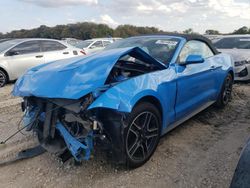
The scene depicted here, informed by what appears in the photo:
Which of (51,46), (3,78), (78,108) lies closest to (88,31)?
(51,46)

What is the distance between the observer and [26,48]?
9.94m

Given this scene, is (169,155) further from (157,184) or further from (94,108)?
(94,108)

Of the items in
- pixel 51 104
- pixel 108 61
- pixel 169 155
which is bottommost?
pixel 169 155

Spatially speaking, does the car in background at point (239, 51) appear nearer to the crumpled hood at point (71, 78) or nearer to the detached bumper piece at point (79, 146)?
the crumpled hood at point (71, 78)

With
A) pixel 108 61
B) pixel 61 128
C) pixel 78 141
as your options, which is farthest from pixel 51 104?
pixel 108 61

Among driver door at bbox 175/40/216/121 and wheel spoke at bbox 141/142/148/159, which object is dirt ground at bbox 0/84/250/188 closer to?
wheel spoke at bbox 141/142/148/159

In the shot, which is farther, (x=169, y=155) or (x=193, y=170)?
(x=169, y=155)

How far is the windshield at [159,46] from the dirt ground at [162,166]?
1186mm

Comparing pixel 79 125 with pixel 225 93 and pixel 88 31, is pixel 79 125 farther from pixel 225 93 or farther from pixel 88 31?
pixel 88 31

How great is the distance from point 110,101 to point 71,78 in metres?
0.51

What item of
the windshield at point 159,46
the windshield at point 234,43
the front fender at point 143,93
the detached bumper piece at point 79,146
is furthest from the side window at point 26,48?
the detached bumper piece at point 79,146

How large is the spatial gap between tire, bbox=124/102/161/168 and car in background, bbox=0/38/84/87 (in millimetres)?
6789

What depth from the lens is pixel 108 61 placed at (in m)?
3.49

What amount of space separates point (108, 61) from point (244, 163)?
186cm
